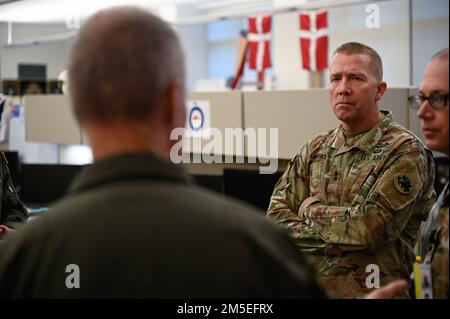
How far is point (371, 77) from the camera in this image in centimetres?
234

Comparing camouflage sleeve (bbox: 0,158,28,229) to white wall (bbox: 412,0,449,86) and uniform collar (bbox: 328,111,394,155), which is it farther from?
white wall (bbox: 412,0,449,86)

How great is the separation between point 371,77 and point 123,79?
156 centimetres

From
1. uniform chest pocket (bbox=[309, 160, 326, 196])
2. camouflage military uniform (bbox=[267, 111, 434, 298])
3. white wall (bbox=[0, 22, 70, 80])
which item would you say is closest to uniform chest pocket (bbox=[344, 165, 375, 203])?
camouflage military uniform (bbox=[267, 111, 434, 298])

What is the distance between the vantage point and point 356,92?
230 centimetres

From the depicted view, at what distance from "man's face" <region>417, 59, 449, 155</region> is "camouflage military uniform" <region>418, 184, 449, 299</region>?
0.11 m

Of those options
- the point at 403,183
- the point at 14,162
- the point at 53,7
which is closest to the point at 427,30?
the point at 53,7

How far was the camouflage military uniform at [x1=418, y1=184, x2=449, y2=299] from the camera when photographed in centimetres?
143

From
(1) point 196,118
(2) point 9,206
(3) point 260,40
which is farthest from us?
(3) point 260,40

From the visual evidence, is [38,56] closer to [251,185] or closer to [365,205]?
[251,185]

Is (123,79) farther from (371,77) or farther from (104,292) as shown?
(371,77)

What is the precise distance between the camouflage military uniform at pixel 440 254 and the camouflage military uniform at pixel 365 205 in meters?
0.55

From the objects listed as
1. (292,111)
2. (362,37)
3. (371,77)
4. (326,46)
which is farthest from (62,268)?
(362,37)

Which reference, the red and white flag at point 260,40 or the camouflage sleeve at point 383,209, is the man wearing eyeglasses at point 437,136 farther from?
the red and white flag at point 260,40

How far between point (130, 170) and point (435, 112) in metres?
0.81
